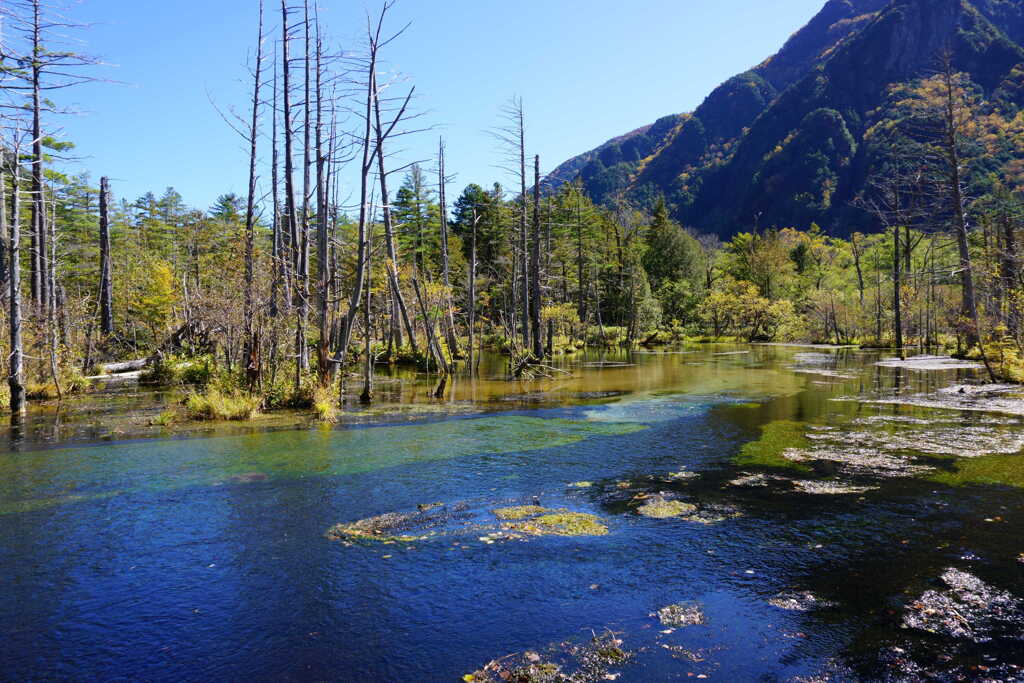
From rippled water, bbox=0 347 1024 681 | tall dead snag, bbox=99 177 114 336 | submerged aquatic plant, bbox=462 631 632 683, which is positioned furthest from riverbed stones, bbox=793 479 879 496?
tall dead snag, bbox=99 177 114 336

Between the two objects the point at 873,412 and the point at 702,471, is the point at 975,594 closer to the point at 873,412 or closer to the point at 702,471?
the point at 702,471

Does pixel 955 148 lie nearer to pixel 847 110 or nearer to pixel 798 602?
pixel 798 602

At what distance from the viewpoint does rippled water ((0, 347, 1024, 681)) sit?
16.5 ft

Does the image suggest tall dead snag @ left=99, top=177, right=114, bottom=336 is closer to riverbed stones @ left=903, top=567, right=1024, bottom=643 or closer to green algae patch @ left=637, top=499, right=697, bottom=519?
green algae patch @ left=637, top=499, right=697, bottom=519

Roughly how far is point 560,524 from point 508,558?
1286mm

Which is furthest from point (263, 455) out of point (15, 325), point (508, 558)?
point (15, 325)

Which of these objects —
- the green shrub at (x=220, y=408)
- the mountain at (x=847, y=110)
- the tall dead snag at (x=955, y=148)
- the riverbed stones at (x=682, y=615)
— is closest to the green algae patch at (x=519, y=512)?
the riverbed stones at (x=682, y=615)

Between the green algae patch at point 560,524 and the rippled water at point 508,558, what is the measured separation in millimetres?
277

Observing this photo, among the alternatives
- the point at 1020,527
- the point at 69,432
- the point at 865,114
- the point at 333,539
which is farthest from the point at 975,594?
the point at 865,114

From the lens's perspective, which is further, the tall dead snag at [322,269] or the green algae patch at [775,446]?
the tall dead snag at [322,269]

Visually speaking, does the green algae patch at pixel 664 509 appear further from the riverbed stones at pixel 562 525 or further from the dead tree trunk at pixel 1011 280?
the dead tree trunk at pixel 1011 280

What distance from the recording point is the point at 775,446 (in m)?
12.6

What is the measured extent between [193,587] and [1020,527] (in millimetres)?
9624

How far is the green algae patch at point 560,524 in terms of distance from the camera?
7.82 metres
